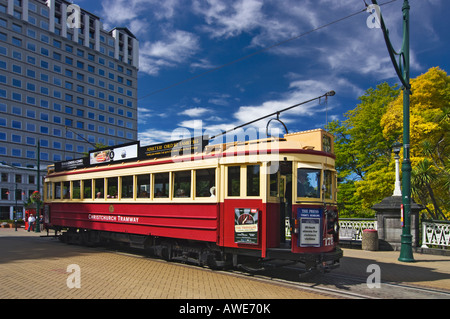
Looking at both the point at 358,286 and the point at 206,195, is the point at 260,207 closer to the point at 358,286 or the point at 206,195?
the point at 206,195

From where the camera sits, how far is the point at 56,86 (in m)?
70.8

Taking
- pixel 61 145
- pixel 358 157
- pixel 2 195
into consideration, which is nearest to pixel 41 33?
pixel 61 145

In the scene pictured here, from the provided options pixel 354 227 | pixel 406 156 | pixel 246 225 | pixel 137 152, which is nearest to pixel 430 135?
pixel 354 227

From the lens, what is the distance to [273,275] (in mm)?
9305

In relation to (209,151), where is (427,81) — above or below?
above

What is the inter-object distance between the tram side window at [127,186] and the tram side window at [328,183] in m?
6.47

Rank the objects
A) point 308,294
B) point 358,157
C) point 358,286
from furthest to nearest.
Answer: point 358,157, point 358,286, point 308,294

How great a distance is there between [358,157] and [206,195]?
21755 mm

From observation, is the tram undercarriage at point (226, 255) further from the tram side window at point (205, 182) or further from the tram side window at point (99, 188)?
the tram side window at point (99, 188)

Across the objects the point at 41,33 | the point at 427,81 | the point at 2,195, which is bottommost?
the point at 2,195

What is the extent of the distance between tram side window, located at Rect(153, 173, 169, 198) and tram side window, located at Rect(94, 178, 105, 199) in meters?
3.32

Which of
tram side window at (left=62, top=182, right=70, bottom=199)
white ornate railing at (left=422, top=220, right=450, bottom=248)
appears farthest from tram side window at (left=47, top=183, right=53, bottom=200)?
white ornate railing at (left=422, top=220, right=450, bottom=248)

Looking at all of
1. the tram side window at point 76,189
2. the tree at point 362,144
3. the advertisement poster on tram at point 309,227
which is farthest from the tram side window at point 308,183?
the tree at point 362,144

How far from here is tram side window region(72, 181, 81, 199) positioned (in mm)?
15009
